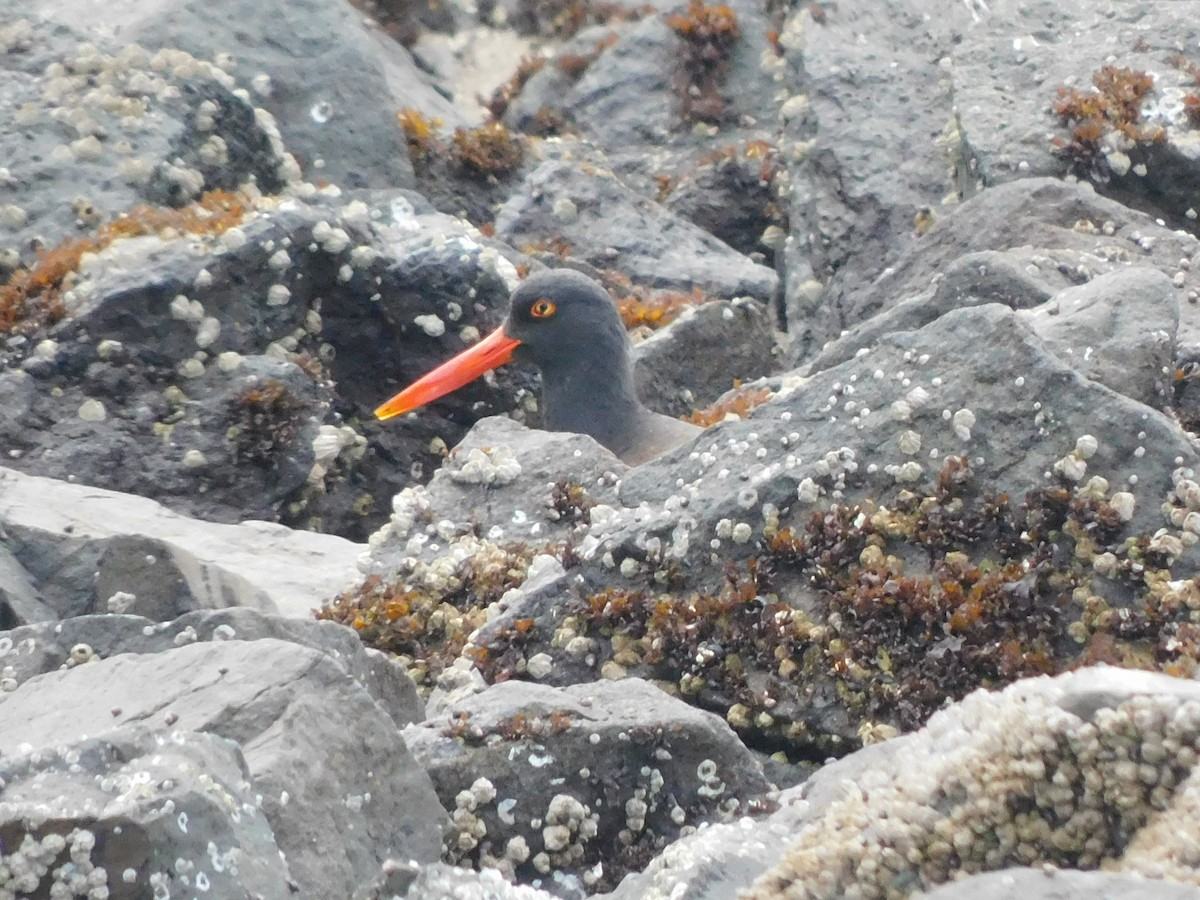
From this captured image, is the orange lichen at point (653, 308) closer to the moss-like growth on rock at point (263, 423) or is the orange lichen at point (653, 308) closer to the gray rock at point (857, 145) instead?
the gray rock at point (857, 145)

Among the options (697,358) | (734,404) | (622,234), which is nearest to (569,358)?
(697,358)

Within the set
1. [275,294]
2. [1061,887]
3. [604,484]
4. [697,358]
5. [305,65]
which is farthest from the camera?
[305,65]

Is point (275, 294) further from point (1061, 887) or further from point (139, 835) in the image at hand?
point (1061, 887)

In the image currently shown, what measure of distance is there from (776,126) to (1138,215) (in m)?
5.27

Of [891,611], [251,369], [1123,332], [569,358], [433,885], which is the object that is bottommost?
[569,358]

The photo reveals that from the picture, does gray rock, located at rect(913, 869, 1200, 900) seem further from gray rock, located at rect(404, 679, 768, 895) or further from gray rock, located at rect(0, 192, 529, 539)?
gray rock, located at rect(0, 192, 529, 539)

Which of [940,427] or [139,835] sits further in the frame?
[940,427]

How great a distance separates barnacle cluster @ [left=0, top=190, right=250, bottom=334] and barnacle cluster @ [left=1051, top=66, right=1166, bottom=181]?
16.2 ft

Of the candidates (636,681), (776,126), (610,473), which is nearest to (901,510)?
(636,681)

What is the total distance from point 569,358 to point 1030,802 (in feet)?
21.2

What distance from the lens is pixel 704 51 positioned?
14586 millimetres

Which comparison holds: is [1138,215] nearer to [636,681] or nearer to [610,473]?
[610,473]

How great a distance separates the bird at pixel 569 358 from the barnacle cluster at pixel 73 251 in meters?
1.40

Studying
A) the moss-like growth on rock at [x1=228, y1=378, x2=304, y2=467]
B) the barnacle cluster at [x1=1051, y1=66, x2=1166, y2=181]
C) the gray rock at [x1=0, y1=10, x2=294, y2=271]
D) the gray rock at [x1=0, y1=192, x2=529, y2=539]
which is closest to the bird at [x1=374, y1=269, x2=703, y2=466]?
the gray rock at [x1=0, y1=192, x2=529, y2=539]
